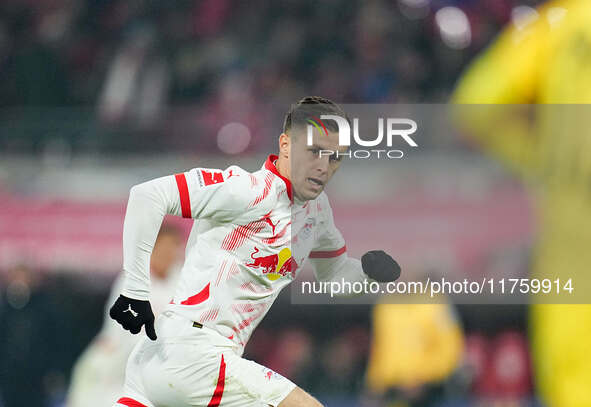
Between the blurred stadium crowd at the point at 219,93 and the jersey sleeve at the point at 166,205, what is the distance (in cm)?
286

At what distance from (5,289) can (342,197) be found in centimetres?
263

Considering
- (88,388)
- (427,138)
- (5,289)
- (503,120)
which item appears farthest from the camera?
(5,289)

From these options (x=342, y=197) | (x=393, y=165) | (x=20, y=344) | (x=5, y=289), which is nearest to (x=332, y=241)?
(x=393, y=165)

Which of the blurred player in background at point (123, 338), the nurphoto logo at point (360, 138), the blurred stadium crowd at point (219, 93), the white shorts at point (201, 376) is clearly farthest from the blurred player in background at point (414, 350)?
the white shorts at point (201, 376)

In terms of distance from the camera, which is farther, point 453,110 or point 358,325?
point 358,325

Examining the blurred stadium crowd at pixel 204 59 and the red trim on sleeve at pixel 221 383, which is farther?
the blurred stadium crowd at pixel 204 59

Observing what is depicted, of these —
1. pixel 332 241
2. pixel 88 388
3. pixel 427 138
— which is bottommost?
pixel 88 388

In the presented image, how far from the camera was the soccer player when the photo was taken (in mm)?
3338

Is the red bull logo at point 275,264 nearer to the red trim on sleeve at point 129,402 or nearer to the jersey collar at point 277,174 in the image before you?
the jersey collar at point 277,174

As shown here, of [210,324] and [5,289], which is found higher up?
[5,289]

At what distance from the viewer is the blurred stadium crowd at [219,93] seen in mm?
7055

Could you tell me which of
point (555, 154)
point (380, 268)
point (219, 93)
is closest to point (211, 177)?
point (380, 268)

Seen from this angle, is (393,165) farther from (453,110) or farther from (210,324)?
(210,324)

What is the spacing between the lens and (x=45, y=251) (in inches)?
316
